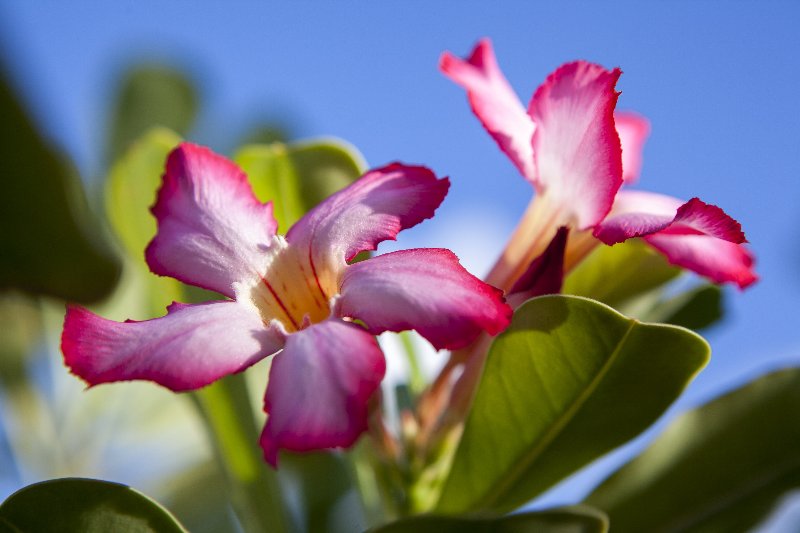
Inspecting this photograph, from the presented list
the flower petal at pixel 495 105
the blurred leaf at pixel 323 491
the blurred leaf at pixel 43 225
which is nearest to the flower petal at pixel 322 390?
the flower petal at pixel 495 105

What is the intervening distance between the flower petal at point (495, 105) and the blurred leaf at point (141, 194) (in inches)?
19.5

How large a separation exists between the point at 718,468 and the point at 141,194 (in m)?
0.91

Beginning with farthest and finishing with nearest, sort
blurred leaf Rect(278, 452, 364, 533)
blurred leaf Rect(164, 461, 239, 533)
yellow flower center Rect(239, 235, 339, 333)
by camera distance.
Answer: blurred leaf Rect(164, 461, 239, 533) < blurred leaf Rect(278, 452, 364, 533) < yellow flower center Rect(239, 235, 339, 333)

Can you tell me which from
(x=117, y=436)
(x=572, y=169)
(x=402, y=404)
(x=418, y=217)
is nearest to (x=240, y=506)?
(x=402, y=404)

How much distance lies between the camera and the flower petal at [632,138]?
141cm

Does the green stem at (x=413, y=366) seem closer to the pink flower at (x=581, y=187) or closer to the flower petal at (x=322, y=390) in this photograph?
the pink flower at (x=581, y=187)

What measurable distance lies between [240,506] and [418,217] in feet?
1.81

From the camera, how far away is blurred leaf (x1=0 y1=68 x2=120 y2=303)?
5.45ft

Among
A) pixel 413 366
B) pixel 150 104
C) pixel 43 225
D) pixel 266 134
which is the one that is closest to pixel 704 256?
pixel 413 366

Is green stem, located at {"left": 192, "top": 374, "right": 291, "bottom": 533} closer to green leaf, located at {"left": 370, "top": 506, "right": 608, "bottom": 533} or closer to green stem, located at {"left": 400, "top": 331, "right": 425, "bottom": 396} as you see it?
green stem, located at {"left": 400, "top": 331, "right": 425, "bottom": 396}

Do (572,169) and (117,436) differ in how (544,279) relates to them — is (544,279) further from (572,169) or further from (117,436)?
(117,436)

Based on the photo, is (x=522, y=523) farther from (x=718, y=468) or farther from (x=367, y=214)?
(x=718, y=468)

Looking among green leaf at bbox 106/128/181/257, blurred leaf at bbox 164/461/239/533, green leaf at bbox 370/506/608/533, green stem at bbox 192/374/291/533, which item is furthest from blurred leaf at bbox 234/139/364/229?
blurred leaf at bbox 164/461/239/533

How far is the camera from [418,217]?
3.15 feet
